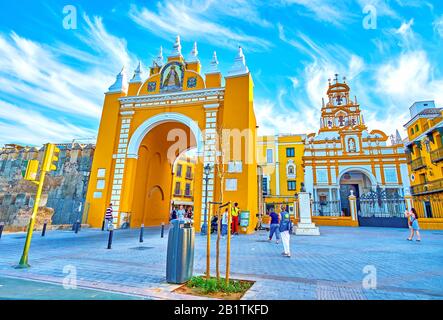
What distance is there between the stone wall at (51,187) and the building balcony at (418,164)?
33.6m

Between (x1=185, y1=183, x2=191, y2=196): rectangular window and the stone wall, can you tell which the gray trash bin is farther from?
(x1=185, y1=183, x2=191, y2=196): rectangular window

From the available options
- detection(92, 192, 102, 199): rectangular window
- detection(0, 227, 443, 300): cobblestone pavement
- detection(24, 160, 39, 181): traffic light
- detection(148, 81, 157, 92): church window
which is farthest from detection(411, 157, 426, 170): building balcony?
detection(24, 160, 39, 181): traffic light

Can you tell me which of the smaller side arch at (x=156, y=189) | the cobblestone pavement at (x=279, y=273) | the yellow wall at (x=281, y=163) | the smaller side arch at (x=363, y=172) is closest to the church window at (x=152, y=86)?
the smaller side arch at (x=156, y=189)

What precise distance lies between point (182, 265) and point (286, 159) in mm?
32175

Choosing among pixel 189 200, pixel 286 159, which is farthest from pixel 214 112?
pixel 189 200

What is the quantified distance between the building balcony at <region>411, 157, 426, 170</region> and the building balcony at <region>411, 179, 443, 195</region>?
2133 mm

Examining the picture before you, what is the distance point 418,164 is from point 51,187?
3764 centimetres

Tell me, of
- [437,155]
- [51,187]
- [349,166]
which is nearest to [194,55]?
[51,187]

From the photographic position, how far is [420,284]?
12.5 feet

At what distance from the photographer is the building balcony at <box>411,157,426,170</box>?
2537 centimetres

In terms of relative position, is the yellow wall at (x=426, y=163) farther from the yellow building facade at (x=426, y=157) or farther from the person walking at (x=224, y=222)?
the person walking at (x=224, y=222)

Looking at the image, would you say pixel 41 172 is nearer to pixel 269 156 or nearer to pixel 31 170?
pixel 31 170

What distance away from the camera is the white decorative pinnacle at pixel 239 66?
589 inches
